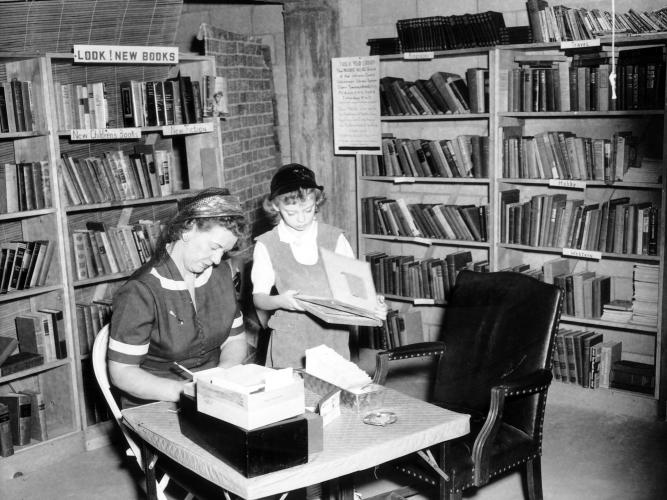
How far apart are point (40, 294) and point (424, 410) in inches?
102

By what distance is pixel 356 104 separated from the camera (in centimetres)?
546

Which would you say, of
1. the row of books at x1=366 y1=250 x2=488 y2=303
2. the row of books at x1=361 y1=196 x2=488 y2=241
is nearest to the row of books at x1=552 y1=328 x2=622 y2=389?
the row of books at x1=366 y1=250 x2=488 y2=303

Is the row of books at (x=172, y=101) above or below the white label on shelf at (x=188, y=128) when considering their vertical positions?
above

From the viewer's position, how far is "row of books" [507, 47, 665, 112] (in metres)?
4.27

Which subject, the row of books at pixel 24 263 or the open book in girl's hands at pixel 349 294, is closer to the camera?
the open book in girl's hands at pixel 349 294

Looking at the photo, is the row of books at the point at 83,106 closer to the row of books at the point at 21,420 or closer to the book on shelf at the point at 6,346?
the book on shelf at the point at 6,346

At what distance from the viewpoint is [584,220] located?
4645 millimetres

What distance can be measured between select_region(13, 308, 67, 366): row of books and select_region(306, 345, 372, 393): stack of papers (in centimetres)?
A: 206

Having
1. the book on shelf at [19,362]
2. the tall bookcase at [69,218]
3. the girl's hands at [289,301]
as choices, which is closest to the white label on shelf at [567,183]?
the tall bookcase at [69,218]

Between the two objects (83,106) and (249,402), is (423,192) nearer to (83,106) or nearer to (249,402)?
(83,106)

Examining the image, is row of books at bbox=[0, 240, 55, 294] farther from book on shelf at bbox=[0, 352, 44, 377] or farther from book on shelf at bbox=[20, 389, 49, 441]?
book on shelf at bbox=[20, 389, 49, 441]

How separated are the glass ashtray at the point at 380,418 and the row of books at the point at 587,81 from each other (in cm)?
Result: 247

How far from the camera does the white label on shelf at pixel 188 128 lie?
4559 millimetres

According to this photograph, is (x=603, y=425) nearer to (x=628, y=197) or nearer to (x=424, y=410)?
(x=628, y=197)
